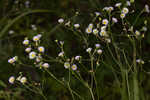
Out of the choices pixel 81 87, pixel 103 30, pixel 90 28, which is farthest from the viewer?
pixel 81 87

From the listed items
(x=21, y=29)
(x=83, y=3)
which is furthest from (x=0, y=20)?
(x=83, y=3)

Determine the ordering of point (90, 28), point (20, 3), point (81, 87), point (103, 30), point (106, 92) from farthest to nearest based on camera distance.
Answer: point (20, 3), point (106, 92), point (81, 87), point (90, 28), point (103, 30)

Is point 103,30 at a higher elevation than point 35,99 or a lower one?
higher

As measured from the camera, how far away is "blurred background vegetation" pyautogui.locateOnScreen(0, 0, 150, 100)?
150 cm

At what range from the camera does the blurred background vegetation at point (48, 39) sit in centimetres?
150

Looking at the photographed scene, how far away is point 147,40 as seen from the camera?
1.71 metres

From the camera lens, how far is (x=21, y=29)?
201cm

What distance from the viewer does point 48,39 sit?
1761 mm

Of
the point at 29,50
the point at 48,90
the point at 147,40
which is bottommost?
the point at 48,90

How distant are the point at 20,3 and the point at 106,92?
3.41 ft

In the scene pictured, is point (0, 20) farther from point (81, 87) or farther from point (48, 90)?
point (81, 87)

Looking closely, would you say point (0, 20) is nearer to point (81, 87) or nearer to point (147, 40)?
point (81, 87)

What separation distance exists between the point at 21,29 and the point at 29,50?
2.84 feet

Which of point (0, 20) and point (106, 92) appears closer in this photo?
point (106, 92)
